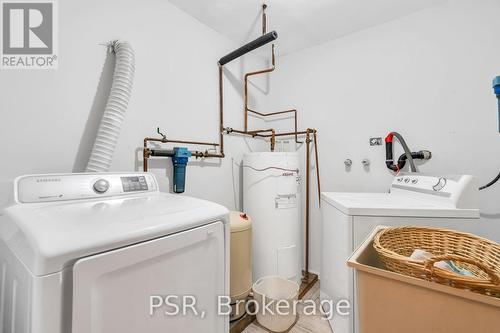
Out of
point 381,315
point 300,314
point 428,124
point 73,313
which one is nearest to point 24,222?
point 73,313

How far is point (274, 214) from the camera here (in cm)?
171

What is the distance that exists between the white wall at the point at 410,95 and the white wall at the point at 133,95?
0.88 meters

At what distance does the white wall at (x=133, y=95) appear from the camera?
102cm

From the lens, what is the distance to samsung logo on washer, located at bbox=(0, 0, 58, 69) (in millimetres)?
1030

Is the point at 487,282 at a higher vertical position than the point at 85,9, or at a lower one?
lower

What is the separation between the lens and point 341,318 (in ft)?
4.28

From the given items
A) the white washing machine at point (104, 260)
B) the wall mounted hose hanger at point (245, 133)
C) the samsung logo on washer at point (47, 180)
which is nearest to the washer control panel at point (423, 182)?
the wall mounted hose hanger at point (245, 133)

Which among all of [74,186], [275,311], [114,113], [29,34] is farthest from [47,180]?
[275,311]

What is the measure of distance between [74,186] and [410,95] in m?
2.25

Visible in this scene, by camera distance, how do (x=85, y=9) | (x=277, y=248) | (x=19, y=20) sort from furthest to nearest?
(x=277, y=248) → (x=85, y=9) → (x=19, y=20)

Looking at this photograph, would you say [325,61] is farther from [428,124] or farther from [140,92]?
[140,92]

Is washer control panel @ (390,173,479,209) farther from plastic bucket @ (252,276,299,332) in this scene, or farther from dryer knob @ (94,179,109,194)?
dryer knob @ (94,179,109,194)

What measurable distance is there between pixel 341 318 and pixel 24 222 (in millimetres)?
1580

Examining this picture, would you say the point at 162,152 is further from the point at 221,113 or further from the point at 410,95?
the point at 410,95
